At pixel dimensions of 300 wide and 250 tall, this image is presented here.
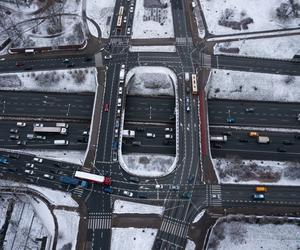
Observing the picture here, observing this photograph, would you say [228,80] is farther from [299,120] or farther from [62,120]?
[62,120]

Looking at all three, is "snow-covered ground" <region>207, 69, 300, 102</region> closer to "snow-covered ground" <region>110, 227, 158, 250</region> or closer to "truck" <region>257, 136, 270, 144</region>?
"truck" <region>257, 136, 270, 144</region>

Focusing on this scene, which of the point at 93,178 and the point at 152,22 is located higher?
the point at 152,22

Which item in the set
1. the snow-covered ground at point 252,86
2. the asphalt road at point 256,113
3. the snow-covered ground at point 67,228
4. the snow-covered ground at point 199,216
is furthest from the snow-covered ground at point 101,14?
the snow-covered ground at point 199,216

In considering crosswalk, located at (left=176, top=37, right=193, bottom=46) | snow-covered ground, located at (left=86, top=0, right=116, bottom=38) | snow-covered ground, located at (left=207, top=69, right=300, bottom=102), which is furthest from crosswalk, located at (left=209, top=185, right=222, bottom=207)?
snow-covered ground, located at (left=86, top=0, right=116, bottom=38)

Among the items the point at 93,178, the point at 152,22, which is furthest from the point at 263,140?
the point at 152,22

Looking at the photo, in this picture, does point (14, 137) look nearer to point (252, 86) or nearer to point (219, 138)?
point (219, 138)

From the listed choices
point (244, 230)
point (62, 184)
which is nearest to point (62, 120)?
point (62, 184)

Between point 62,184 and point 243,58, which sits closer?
point 62,184

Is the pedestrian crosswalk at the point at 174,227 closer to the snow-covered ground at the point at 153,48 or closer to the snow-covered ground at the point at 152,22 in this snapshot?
the snow-covered ground at the point at 153,48
